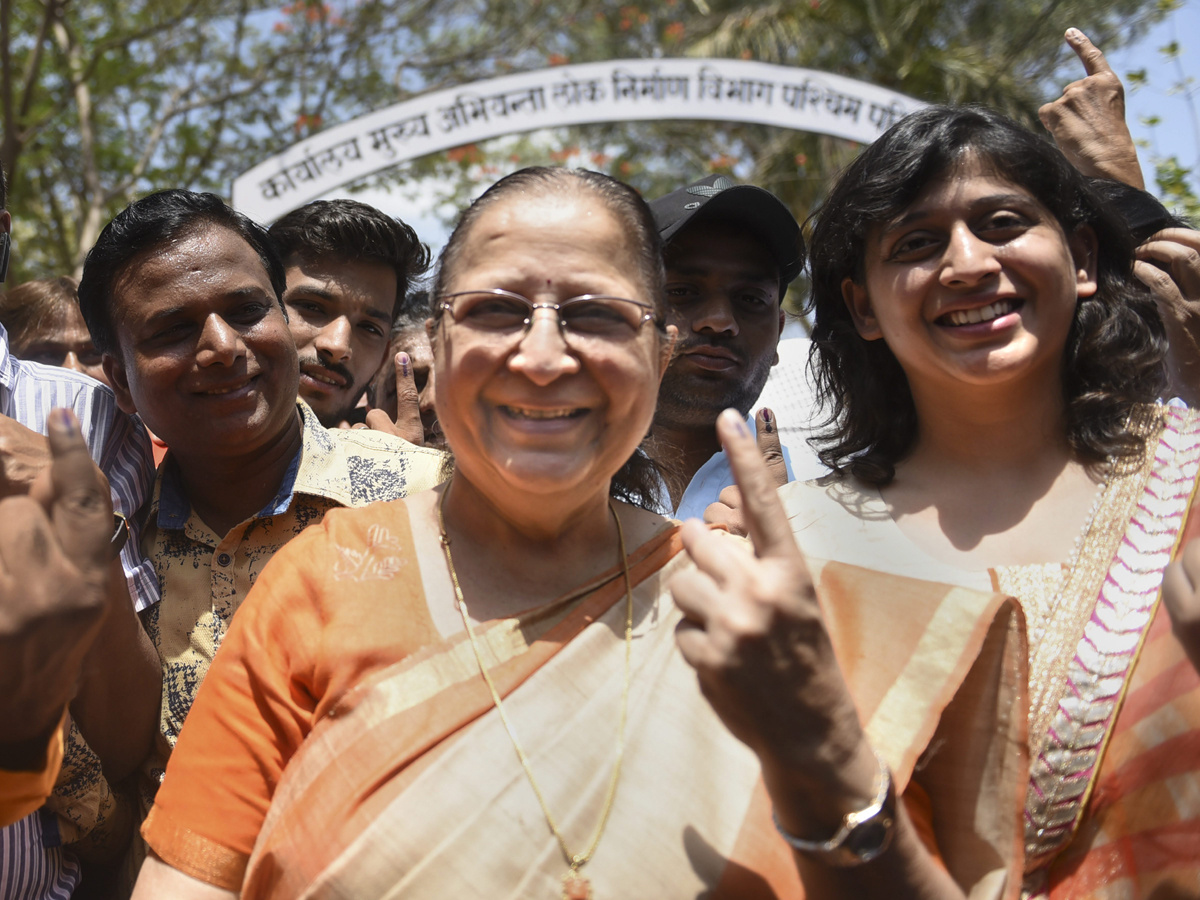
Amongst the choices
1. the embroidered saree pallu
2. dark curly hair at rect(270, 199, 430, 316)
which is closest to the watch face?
the embroidered saree pallu

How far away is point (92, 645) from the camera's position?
76.9 inches

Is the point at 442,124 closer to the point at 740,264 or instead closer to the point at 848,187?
the point at 740,264

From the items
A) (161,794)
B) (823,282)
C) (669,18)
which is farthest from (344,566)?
(669,18)

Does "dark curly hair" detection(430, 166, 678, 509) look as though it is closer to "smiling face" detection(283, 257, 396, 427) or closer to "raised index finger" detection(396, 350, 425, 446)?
"smiling face" detection(283, 257, 396, 427)

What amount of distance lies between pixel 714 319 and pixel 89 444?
1.73 meters

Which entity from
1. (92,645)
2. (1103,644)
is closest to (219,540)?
(92,645)

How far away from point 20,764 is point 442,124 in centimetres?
553

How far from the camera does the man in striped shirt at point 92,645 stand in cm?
169

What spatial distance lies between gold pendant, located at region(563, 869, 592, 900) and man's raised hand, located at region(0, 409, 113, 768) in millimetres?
783

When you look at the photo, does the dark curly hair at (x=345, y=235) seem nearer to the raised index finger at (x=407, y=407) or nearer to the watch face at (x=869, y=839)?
the raised index finger at (x=407, y=407)

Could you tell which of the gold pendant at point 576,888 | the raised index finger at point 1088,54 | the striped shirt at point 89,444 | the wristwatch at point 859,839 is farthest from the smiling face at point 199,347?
the raised index finger at point 1088,54

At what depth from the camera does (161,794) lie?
158 cm

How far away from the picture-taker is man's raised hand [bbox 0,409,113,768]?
1333mm

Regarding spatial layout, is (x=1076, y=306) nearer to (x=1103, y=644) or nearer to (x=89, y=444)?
(x=1103, y=644)
